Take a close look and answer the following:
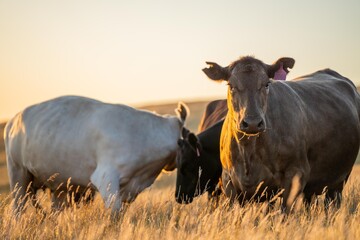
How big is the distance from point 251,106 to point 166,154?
2.28 m

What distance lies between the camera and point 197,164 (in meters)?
9.09

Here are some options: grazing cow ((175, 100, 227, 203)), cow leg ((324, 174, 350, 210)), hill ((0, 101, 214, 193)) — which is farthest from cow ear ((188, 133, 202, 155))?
hill ((0, 101, 214, 193))

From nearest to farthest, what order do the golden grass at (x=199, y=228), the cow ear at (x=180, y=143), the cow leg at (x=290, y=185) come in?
the golden grass at (x=199, y=228), the cow leg at (x=290, y=185), the cow ear at (x=180, y=143)

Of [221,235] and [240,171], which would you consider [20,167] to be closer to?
[240,171]

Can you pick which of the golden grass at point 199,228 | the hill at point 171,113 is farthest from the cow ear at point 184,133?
the hill at point 171,113

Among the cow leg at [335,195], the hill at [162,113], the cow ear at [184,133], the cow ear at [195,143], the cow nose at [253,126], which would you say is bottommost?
the hill at [162,113]

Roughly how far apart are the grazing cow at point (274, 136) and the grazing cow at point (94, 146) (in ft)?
3.78

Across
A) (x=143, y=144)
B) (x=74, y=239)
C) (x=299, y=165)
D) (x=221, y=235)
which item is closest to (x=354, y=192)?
(x=299, y=165)

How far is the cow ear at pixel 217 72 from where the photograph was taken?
23.5 ft

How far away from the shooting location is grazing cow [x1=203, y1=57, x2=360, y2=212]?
6.77 m

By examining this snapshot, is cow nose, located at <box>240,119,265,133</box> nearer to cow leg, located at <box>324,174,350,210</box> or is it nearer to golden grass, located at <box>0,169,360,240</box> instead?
golden grass, located at <box>0,169,360,240</box>

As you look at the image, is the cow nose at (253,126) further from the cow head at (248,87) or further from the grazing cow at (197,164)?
the grazing cow at (197,164)

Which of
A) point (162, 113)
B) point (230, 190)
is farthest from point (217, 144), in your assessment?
point (162, 113)

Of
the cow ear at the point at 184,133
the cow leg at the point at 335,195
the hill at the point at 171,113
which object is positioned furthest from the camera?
the hill at the point at 171,113
